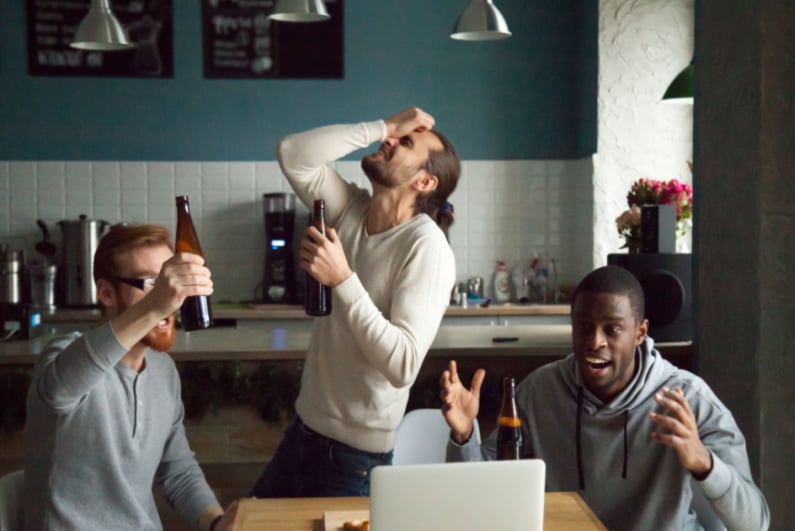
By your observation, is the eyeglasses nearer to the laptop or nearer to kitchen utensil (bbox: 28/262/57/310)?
the laptop

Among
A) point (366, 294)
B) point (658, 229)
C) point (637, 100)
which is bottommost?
point (366, 294)

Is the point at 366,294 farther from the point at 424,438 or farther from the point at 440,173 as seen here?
the point at 424,438

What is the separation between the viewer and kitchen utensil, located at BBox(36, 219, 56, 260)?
19.5 ft

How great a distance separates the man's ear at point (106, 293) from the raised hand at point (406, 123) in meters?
0.79

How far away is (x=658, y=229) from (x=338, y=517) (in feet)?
6.84

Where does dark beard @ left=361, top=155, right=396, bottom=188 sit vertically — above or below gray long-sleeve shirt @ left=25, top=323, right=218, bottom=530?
above

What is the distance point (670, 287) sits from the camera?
359 centimetres

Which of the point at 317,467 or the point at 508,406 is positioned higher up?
the point at 508,406

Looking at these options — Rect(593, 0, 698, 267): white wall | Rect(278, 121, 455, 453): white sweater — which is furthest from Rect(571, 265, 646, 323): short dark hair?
Rect(593, 0, 698, 267): white wall

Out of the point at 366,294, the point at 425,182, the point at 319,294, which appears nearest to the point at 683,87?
the point at 425,182

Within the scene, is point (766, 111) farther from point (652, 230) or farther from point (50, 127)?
point (50, 127)

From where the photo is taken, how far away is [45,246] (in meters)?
5.96

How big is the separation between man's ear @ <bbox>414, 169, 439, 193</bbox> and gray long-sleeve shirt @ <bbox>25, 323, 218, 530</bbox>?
2.54 ft


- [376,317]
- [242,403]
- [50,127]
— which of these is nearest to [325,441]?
[376,317]
